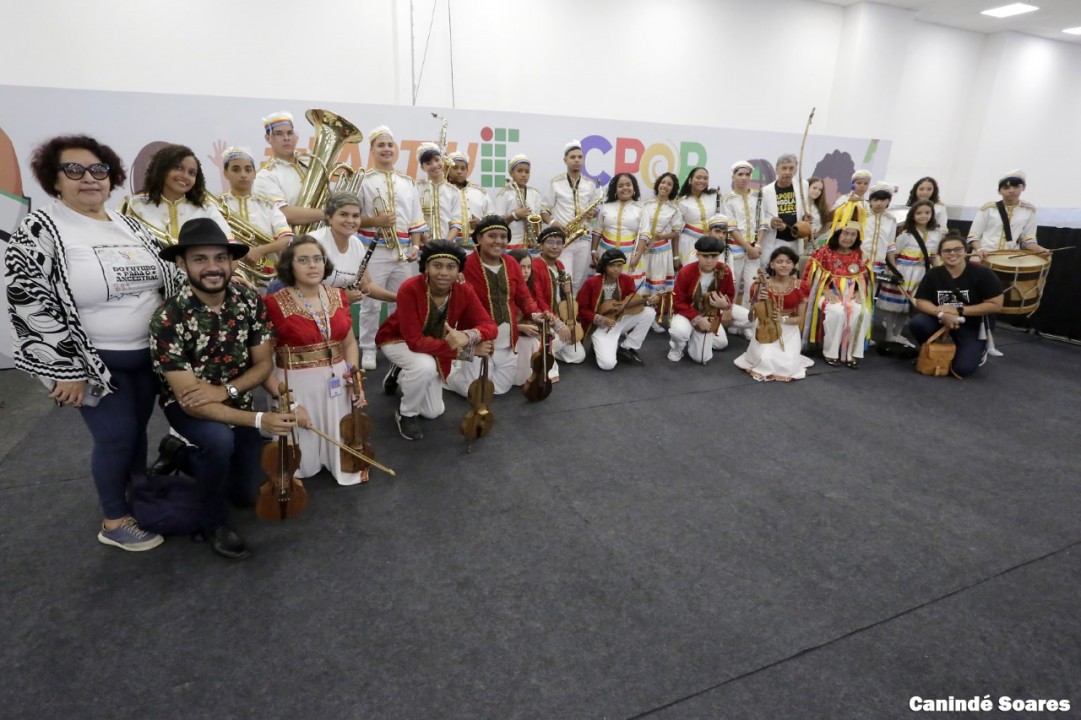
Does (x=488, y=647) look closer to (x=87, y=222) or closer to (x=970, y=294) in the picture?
(x=87, y=222)

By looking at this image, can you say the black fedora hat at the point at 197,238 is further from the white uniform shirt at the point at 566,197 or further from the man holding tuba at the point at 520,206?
the white uniform shirt at the point at 566,197

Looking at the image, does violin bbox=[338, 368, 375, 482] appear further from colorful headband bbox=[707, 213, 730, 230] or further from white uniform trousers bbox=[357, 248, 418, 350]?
colorful headband bbox=[707, 213, 730, 230]

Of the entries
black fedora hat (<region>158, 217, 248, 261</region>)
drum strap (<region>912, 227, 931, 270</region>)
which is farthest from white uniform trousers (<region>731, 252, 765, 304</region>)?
black fedora hat (<region>158, 217, 248, 261</region>)

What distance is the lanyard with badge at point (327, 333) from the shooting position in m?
2.65

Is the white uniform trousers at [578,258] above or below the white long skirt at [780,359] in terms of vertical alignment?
above

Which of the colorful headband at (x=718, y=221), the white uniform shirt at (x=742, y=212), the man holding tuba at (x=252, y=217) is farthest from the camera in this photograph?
the white uniform shirt at (x=742, y=212)

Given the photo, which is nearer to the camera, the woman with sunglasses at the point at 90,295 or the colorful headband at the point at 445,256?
the woman with sunglasses at the point at 90,295

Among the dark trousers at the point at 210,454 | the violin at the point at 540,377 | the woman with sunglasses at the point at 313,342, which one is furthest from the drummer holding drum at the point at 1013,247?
the dark trousers at the point at 210,454

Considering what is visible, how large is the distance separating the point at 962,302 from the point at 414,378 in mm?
4521

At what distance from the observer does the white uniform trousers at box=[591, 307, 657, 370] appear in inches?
184

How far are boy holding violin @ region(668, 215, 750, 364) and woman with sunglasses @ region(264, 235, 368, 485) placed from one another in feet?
9.86

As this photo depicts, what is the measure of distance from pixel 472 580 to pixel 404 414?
146 centimetres

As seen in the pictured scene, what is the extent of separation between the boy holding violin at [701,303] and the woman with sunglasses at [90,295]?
378 cm

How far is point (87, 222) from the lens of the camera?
1.96m
